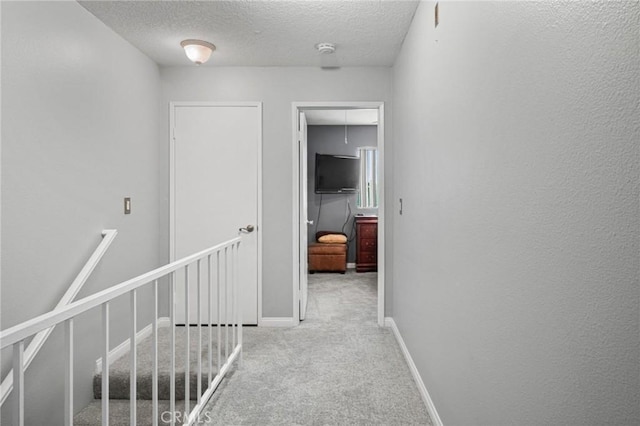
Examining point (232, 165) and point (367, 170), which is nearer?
point (232, 165)

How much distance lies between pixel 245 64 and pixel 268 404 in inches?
106

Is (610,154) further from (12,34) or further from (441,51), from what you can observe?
(12,34)

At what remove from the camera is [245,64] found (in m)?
3.43

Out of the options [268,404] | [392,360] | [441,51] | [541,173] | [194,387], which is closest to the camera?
[541,173]

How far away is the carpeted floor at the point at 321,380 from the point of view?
2062 mm

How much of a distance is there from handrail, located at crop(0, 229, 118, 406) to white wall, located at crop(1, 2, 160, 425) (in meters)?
0.06

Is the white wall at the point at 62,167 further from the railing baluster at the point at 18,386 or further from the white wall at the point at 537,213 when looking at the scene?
the white wall at the point at 537,213

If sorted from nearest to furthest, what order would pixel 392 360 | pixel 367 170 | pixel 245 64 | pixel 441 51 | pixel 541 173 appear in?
pixel 541 173
pixel 441 51
pixel 392 360
pixel 245 64
pixel 367 170

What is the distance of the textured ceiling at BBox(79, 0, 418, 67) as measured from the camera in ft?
7.86

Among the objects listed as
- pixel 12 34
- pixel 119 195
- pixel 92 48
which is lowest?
pixel 119 195

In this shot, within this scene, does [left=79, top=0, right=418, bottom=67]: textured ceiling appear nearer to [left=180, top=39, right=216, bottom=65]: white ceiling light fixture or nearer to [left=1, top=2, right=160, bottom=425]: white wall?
[left=180, top=39, right=216, bottom=65]: white ceiling light fixture

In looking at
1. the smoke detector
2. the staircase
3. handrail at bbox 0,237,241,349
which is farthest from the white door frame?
handrail at bbox 0,237,241,349

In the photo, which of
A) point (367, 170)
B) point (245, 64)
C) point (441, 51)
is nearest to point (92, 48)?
point (245, 64)

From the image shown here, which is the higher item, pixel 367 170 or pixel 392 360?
pixel 367 170
